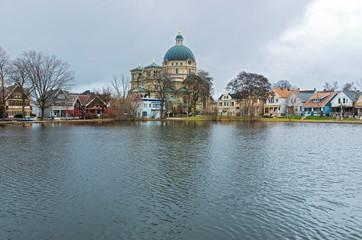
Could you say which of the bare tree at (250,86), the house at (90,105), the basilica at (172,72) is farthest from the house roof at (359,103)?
the house at (90,105)

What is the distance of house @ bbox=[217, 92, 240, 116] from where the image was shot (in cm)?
10969

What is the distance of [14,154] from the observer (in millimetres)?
22484

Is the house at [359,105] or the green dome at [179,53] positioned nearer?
the house at [359,105]

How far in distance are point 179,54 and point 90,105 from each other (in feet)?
138

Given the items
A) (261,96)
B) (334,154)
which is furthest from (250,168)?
(261,96)

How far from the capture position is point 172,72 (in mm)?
118250

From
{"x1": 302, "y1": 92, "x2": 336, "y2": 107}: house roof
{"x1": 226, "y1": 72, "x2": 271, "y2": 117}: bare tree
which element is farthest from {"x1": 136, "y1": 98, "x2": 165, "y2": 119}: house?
{"x1": 302, "y1": 92, "x2": 336, "y2": 107}: house roof

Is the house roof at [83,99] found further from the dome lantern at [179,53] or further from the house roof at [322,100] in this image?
the house roof at [322,100]

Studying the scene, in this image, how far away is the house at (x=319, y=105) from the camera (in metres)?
85.6

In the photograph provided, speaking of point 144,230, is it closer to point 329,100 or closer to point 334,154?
point 334,154

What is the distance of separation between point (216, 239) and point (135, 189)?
18.5ft

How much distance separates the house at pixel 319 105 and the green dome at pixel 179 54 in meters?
49.3

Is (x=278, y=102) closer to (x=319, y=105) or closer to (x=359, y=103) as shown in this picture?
(x=319, y=105)

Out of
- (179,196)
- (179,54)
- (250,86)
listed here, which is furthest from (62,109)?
(179,196)
